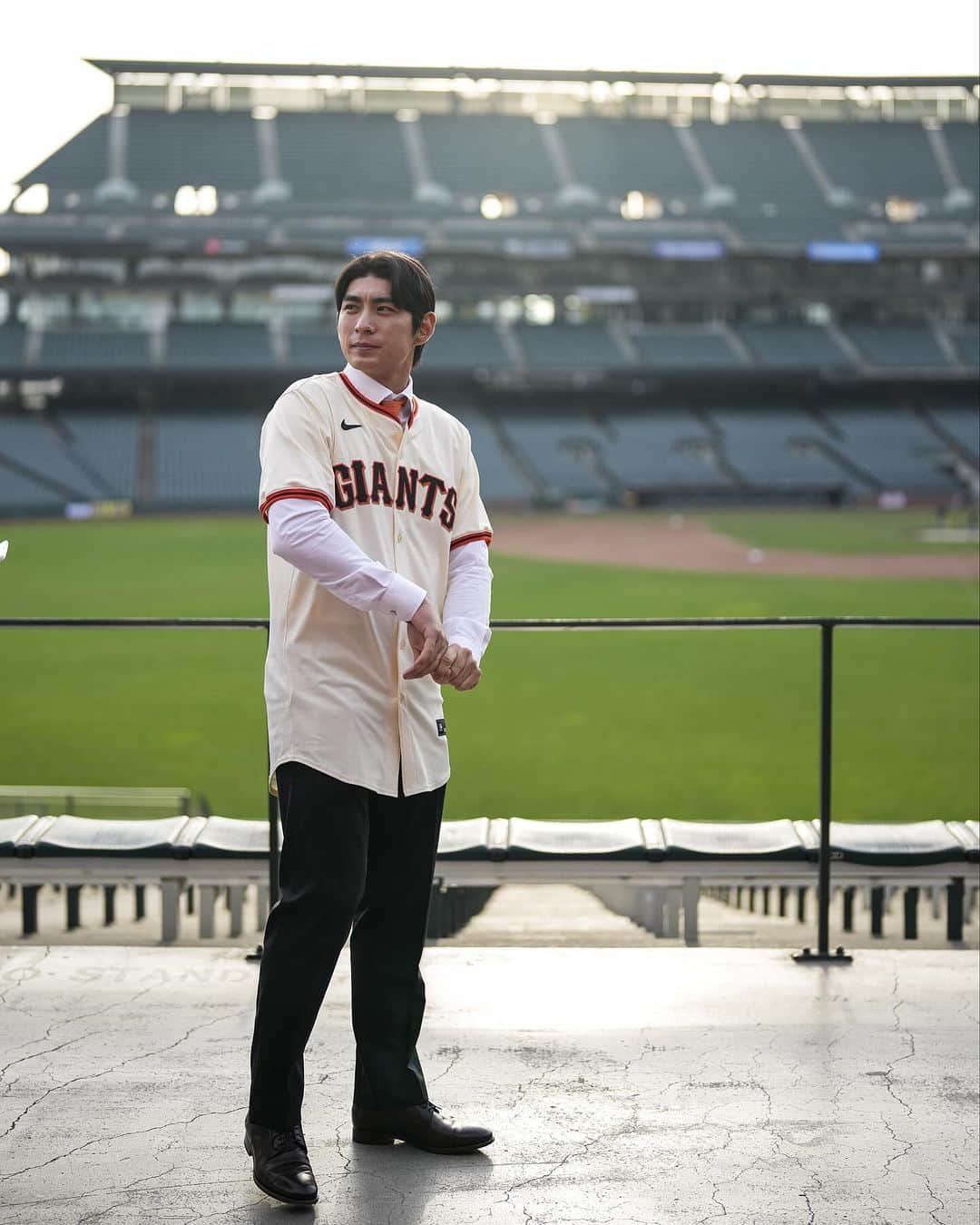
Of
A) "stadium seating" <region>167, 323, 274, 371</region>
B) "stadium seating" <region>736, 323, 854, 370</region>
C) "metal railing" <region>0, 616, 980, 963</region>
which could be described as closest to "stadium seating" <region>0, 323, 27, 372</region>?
"stadium seating" <region>167, 323, 274, 371</region>

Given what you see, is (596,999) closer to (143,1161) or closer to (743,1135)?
(743,1135)

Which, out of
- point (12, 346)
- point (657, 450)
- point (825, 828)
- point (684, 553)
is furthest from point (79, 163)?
point (825, 828)

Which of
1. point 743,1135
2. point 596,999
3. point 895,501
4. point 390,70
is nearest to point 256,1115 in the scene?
point 743,1135

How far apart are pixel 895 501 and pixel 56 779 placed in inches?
1409

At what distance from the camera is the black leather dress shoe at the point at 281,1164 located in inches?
94.4

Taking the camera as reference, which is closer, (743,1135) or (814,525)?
(743,1135)

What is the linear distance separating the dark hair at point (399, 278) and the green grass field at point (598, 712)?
2055mm

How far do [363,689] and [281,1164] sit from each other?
875 mm

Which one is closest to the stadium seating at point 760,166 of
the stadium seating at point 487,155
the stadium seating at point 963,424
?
the stadium seating at point 487,155

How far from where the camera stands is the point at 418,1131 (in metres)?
2.65

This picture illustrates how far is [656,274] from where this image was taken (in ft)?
159

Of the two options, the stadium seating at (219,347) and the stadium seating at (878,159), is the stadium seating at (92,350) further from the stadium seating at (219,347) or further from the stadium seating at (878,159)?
the stadium seating at (878,159)

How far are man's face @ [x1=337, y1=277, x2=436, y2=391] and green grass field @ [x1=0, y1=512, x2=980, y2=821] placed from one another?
2.01 meters

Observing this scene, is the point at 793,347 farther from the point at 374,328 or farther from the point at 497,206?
the point at 374,328
